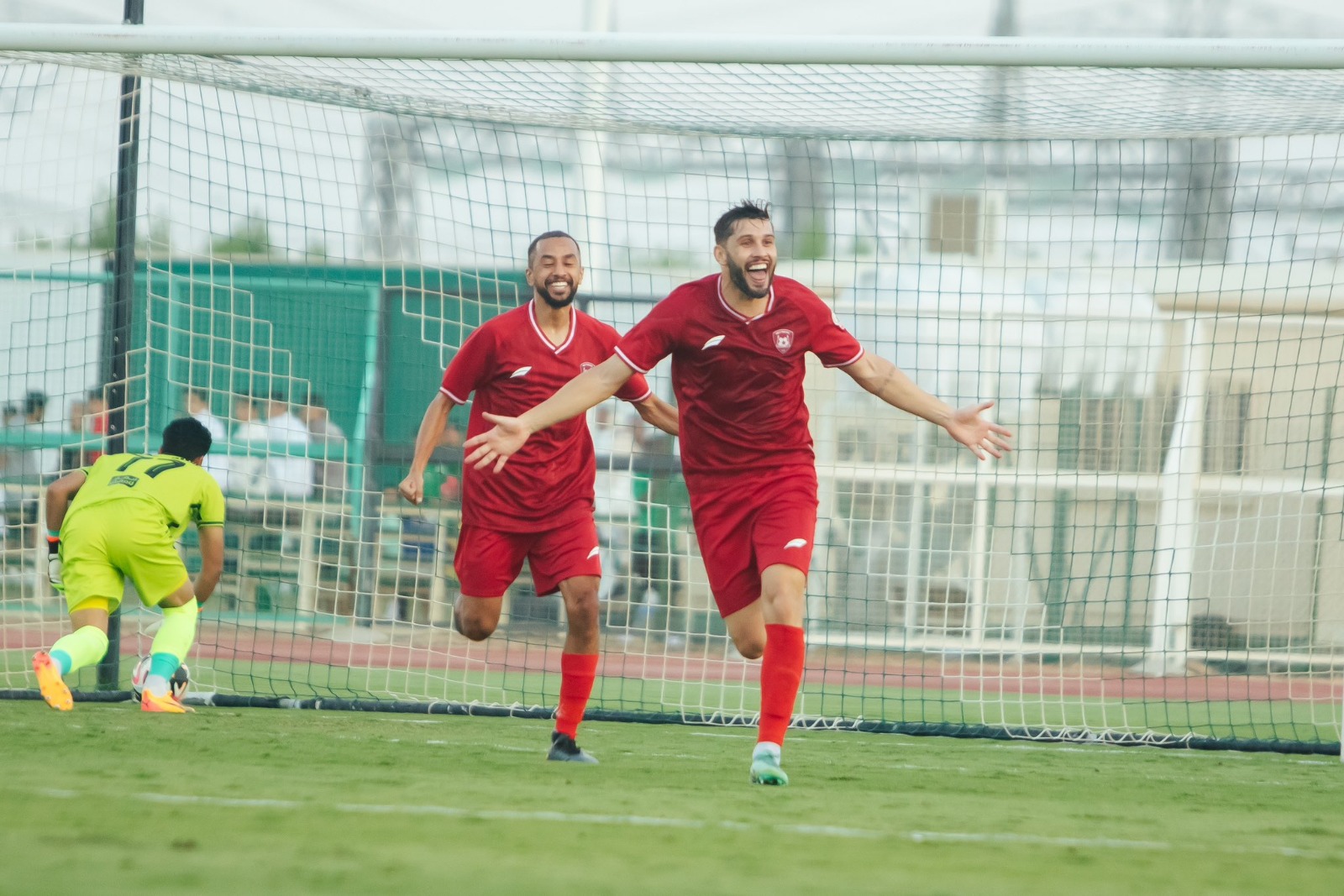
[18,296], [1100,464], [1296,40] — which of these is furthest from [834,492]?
[18,296]

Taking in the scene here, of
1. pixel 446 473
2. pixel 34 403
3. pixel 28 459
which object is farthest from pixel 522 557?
pixel 28 459

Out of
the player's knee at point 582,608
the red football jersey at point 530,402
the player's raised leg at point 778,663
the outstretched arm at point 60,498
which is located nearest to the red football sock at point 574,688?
the player's knee at point 582,608

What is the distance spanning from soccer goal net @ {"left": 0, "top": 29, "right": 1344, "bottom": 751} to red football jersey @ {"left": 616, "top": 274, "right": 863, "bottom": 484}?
1500mm

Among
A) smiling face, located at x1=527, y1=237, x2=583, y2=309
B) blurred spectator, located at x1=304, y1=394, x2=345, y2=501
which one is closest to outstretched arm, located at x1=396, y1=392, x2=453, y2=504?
smiling face, located at x1=527, y1=237, x2=583, y2=309

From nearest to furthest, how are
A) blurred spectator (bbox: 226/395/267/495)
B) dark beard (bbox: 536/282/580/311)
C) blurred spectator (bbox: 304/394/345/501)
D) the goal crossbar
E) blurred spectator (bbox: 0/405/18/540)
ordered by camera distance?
dark beard (bbox: 536/282/580/311)
the goal crossbar
blurred spectator (bbox: 226/395/267/495)
blurred spectator (bbox: 0/405/18/540)
blurred spectator (bbox: 304/394/345/501)

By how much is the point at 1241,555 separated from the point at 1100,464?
155 cm

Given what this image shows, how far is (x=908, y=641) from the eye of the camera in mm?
10227

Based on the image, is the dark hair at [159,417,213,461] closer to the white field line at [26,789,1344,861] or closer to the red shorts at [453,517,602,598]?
the red shorts at [453,517,602,598]

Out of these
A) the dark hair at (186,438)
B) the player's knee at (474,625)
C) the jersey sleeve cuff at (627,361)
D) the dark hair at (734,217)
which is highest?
the dark hair at (734,217)

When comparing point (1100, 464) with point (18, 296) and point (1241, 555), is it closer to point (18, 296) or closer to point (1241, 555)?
point (1241, 555)

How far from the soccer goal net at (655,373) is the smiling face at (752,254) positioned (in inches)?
55.1

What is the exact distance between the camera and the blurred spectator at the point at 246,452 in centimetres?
905

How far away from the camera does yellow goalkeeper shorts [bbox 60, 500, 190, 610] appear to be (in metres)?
6.41

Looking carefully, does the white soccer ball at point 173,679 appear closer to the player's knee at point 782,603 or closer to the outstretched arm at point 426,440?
the outstretched arm at point 426,440
